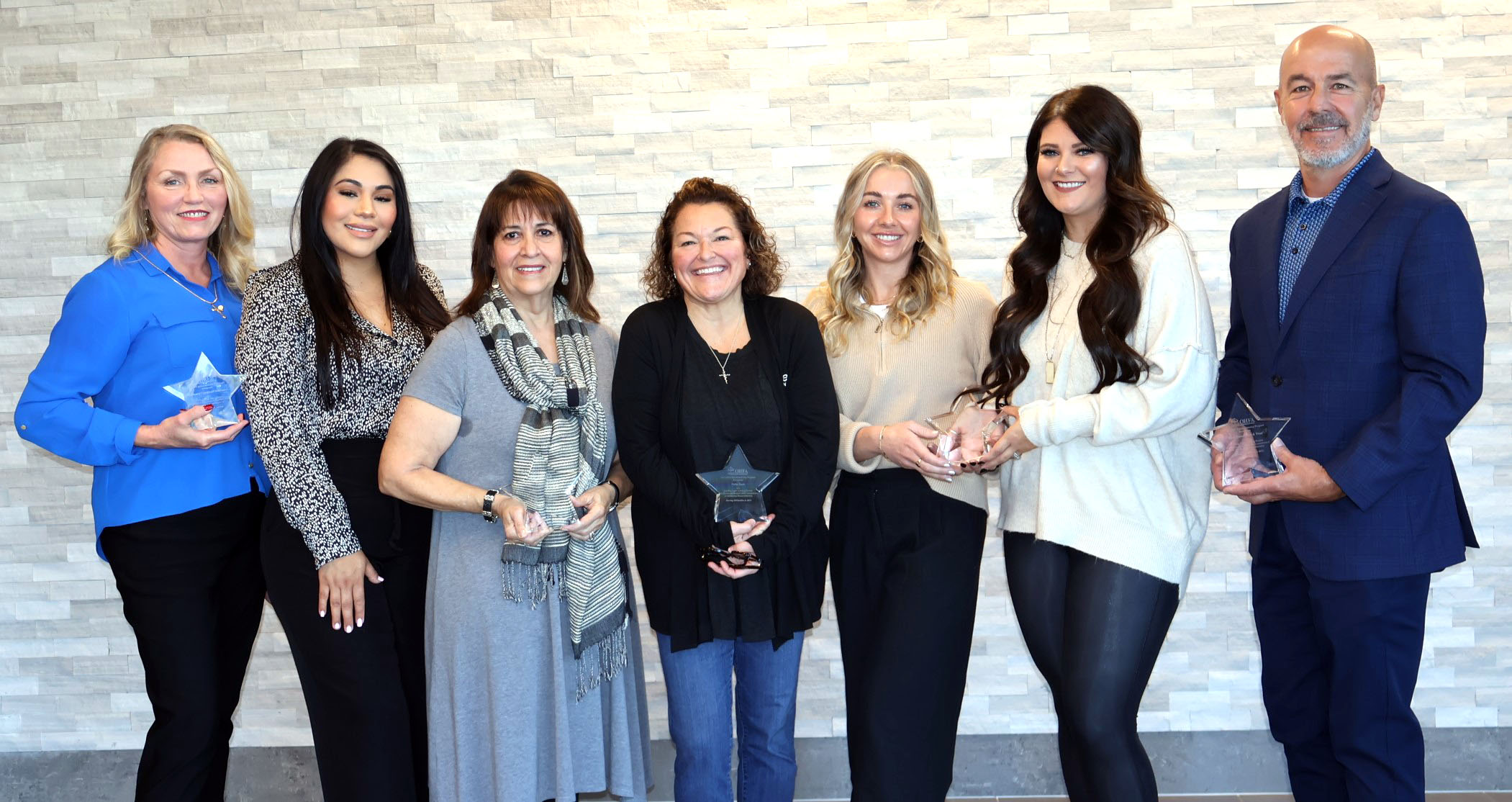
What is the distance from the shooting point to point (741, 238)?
264 centimetres

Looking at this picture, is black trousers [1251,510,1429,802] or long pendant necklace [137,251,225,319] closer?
black trousers [1251,510,1429,802]

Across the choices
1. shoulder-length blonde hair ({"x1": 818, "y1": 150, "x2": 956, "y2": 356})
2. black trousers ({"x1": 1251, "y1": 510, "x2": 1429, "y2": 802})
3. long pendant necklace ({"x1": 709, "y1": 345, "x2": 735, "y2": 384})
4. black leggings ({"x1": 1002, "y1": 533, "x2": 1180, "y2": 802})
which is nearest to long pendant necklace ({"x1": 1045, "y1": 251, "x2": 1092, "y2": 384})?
shoulder-length blonde hair ({"x1": 818, "y1": 150, "x2": 956, "y2": 356})

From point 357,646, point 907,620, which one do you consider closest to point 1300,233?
point 907,620

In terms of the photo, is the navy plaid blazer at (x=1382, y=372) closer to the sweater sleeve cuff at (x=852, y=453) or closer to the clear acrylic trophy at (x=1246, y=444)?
the clear acrylic trophy at (x=1246, y=444)

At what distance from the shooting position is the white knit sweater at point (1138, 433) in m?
2.37

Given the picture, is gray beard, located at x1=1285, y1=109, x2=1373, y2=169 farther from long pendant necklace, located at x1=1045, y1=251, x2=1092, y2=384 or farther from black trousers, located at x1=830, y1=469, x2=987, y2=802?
black trousers, located at x1=830, y1=469, x2=987, y2=802

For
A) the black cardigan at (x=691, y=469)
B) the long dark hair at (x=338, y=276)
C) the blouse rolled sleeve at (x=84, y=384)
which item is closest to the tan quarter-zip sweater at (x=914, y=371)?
the black cardigan at (x=691, y=469)

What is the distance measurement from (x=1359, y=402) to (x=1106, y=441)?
1.81ft

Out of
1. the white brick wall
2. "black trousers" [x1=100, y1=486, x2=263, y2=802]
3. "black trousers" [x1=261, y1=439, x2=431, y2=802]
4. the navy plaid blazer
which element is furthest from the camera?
the white brick wall

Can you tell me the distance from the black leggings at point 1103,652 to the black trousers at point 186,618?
2021 millimetres

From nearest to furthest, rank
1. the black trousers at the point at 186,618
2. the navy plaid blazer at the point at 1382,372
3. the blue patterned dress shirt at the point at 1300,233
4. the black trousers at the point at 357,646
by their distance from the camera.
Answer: the navy plaid blazer at the point at 1382,372, the blue patterned dress shirt at the point at 1300,233, the black trousers at the point at 357,646, the black trousers at the point at 186,618

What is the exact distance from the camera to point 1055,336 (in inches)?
100

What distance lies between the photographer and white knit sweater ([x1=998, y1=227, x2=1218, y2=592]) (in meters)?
2.37

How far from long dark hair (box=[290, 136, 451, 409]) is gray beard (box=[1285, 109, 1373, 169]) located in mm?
2137
